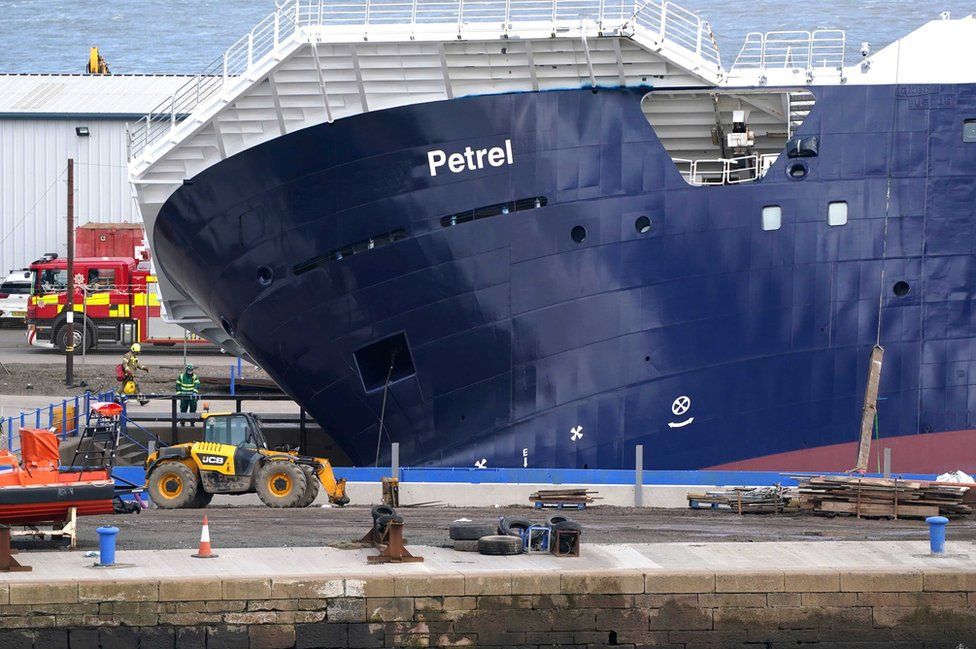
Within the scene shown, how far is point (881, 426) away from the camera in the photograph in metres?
26.1

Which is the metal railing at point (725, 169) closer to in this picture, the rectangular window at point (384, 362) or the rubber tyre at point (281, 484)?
the rectangular window at point (384, 362)

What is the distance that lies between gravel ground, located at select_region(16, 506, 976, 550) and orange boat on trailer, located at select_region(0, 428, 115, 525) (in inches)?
17.4

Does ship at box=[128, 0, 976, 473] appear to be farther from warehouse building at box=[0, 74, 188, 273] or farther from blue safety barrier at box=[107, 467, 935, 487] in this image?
warehouse building at box=[0, 74, 188, 273]

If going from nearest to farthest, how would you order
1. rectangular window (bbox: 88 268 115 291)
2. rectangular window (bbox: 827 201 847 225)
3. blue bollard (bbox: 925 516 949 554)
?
blue bollard (bbox: 925 516 949 554), rectangular window (bbox: 827 201 847 225), rectangular window (bbox: 88 268 115 291)

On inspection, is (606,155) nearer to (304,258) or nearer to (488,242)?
(488,242)

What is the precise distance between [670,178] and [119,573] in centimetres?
1237

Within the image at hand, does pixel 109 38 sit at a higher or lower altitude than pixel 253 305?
higher

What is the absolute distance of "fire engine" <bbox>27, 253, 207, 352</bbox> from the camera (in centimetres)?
4769

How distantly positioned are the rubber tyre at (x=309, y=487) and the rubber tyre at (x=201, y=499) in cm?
159

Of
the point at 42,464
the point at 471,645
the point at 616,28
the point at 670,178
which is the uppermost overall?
the point at 616,28

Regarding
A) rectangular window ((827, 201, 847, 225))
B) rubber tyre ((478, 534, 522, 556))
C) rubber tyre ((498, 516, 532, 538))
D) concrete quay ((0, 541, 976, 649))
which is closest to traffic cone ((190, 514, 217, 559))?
concrete quay ((0, 541, 976, 649))

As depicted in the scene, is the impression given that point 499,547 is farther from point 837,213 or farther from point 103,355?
point 103,355

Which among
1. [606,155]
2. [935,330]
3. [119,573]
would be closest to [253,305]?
Result: [606,155]

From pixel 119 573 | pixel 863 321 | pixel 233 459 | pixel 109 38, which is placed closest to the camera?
pixel 119 573
